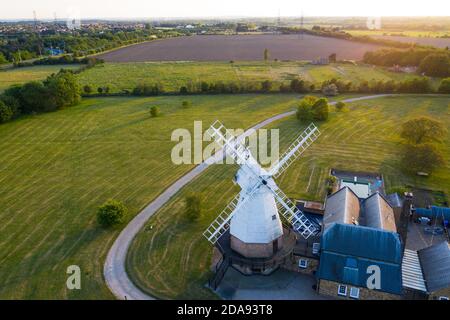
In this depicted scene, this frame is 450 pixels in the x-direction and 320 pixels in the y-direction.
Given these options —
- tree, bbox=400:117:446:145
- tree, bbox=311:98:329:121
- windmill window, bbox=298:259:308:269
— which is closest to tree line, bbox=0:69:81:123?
tree, bbox=311:98:329:121

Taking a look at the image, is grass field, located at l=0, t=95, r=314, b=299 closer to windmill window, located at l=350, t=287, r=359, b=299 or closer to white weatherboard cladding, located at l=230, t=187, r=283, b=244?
white weatherboard cladding, located at l=230, t=187, r=283, b=244

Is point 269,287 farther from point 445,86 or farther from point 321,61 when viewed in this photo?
point 321,61

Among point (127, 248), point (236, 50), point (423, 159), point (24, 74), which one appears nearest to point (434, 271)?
point (423, 159)

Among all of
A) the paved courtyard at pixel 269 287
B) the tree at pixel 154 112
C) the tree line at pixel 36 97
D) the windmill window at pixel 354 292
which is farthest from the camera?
the tree at pixel 154 112

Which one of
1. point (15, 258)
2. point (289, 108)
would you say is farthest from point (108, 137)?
point (289, 108)

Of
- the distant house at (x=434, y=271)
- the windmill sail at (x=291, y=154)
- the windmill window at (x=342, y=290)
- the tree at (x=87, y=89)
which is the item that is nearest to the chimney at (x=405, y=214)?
the distant house at (x=434, y=271)

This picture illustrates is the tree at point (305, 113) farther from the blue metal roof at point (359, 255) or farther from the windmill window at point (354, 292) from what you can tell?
the windmill window at point (354, 292)

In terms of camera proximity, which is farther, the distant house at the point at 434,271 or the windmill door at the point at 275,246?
the windmill door at the point at 275,246
